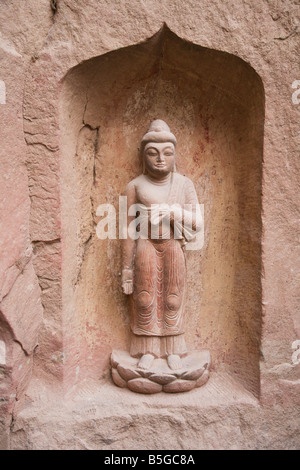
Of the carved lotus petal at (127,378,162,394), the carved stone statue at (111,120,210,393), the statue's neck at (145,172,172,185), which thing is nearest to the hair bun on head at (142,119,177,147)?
the carved stone statue at (111,120,210,393)

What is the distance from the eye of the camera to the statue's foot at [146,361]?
8.81 ft

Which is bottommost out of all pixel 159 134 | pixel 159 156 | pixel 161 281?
pixel 161 281

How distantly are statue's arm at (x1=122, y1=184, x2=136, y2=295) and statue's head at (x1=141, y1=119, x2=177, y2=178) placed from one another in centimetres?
24

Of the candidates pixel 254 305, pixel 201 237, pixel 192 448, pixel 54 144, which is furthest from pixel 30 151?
pixel 192 448

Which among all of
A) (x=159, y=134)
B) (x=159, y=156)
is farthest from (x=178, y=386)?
(x=159, y=134)

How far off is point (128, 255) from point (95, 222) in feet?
1.40

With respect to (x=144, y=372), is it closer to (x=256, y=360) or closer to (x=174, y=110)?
(x=256, y=360)

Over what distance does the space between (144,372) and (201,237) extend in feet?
3.66

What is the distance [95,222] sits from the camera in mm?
2965

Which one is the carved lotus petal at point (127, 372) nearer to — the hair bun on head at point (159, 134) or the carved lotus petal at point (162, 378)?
the carved lotus petal at point (162, 378)

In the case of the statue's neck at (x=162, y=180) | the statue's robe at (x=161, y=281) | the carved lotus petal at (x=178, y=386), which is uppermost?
the statue's neck at (x=162, y=180)

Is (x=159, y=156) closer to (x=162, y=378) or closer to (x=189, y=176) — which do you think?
(x=189, y=176)

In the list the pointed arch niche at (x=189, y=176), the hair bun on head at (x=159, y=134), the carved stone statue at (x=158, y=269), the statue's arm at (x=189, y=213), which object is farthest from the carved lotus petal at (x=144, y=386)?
the hair bun on head at (x=159, y=134)

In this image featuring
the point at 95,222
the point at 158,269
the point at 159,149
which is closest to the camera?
the point at 159,149
